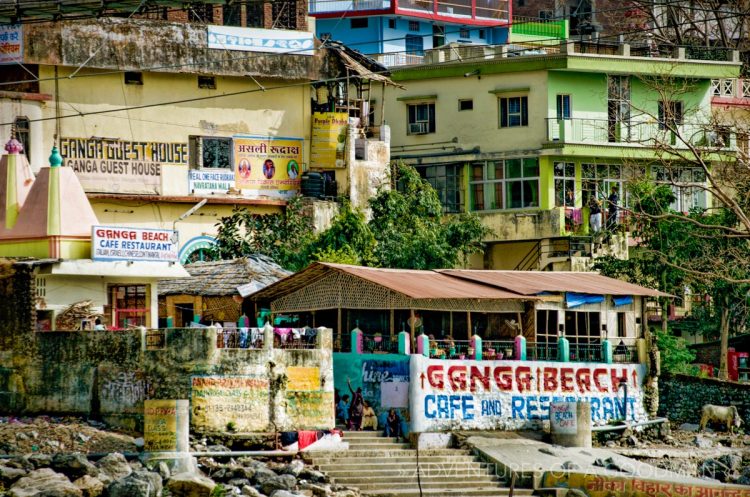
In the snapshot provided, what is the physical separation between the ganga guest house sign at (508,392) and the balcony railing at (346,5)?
81.0 feet

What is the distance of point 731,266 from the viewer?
4500 cm

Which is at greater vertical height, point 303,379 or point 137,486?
point 303,379

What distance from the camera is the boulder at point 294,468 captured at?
3390 centimetres

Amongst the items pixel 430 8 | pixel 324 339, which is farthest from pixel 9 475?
pixel 430 8

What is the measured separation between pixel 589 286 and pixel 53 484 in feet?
55.8

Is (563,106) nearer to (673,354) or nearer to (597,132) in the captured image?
(597,132)

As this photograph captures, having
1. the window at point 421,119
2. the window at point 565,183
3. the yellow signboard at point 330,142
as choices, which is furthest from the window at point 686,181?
the yellow signboard at point 330,142

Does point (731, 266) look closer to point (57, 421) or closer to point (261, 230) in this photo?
point (261, 230)

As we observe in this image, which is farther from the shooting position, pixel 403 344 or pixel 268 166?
pixel 268 166

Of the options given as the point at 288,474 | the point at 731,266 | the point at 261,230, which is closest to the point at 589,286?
the point at 731,266

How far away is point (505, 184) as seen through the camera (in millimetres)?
51000

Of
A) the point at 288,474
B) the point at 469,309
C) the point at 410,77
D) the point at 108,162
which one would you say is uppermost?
the point at 410,77

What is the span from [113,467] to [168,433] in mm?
1287

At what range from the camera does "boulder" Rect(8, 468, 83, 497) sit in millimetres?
31000
